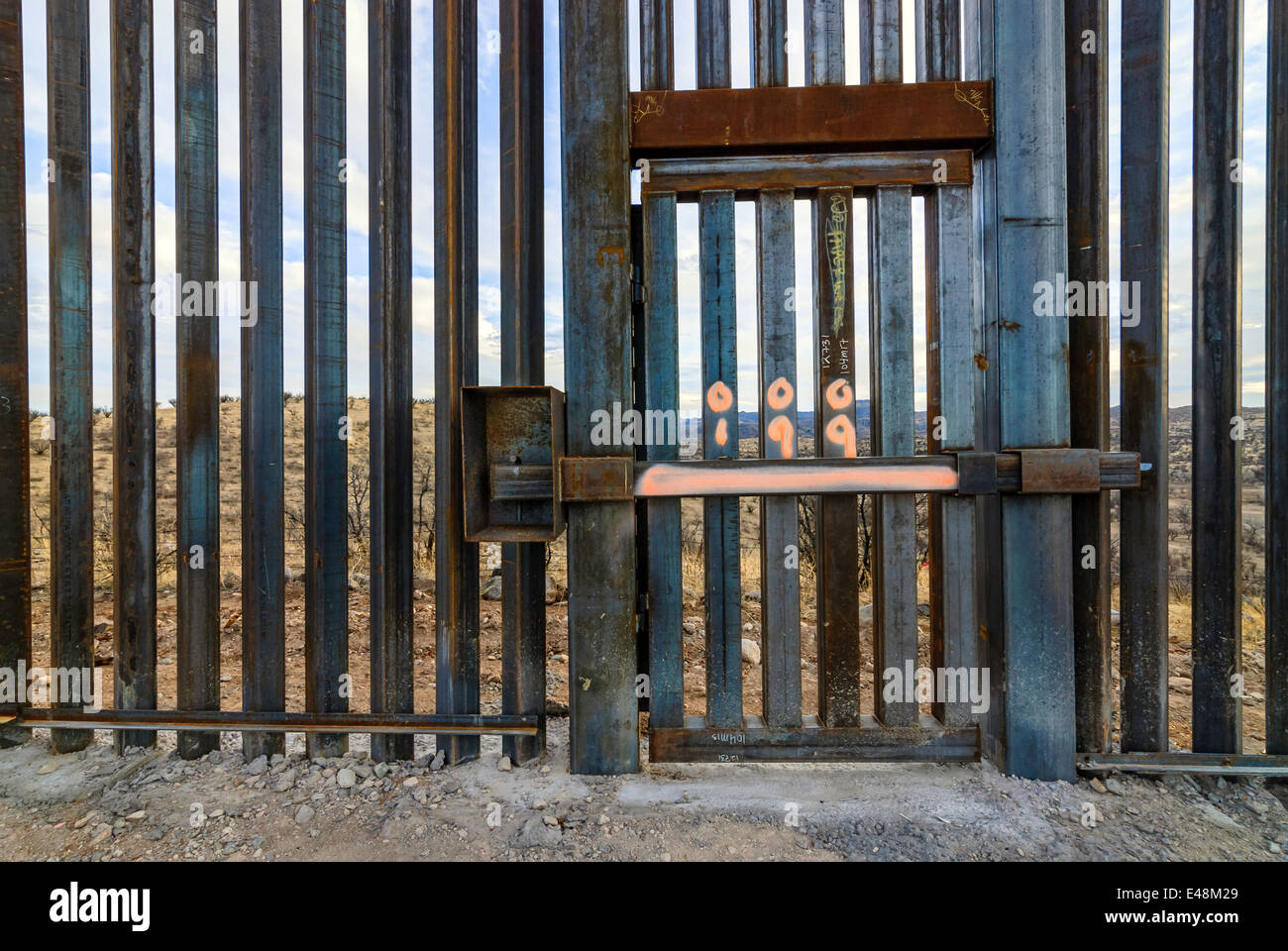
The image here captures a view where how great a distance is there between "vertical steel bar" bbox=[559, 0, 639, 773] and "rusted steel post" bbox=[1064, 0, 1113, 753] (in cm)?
244

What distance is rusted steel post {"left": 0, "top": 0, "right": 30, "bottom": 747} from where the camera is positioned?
334 centimetres

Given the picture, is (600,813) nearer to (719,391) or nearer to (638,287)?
(719,391)

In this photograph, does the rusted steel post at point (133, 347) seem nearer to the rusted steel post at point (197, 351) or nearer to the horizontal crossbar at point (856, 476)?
the rusted steel post at point (197, 351)

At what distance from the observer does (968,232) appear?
308 cm

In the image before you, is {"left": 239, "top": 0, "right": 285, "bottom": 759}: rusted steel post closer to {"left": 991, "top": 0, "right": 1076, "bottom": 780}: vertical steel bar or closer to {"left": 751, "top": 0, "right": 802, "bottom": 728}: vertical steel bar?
{"left": 751, "top": 0, "right": 802, "bottom": 728}: vertical steel bar

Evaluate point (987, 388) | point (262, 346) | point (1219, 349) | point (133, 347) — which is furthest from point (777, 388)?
point (133, 347)

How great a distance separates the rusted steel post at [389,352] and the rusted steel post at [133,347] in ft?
4.30

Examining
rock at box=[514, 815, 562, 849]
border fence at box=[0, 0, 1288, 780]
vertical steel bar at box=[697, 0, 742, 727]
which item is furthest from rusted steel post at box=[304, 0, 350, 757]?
vertical steel bar at box=[697, 0, 742, 727]

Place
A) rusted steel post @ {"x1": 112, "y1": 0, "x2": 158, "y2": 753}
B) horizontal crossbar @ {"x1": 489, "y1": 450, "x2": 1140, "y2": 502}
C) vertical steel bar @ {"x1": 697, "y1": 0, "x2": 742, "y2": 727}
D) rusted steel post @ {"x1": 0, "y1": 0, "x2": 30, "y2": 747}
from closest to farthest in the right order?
1. horizontal crossbar @ {"x1": 489, "y1": 450, "x2": 1140, "y2": 502}
2. vertical steel bar @ {"x1": 697, "y1": 0, "x2": 742, "y2": 727}
3. rusted steel post @ {"x1": 112, "y1": 0, "x2": 158, "y2": 753}
4. rusted steel post @ {"x1": 0, "y1": 0, "x2": 30, "y2": 747}

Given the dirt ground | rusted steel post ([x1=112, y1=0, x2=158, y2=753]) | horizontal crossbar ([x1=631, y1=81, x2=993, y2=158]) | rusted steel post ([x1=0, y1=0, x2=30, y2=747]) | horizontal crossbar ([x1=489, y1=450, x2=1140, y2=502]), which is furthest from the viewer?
rusted steel post ([x1=0, y1=0, x2=30, y2=747])

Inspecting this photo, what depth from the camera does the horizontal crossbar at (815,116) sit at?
301 cm

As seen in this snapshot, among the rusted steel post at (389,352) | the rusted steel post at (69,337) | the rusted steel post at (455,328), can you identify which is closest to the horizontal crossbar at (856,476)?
the rusted steel post at (455,328)

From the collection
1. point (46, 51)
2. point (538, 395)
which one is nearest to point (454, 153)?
point (538, 395)

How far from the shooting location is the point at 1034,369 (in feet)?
9.77
